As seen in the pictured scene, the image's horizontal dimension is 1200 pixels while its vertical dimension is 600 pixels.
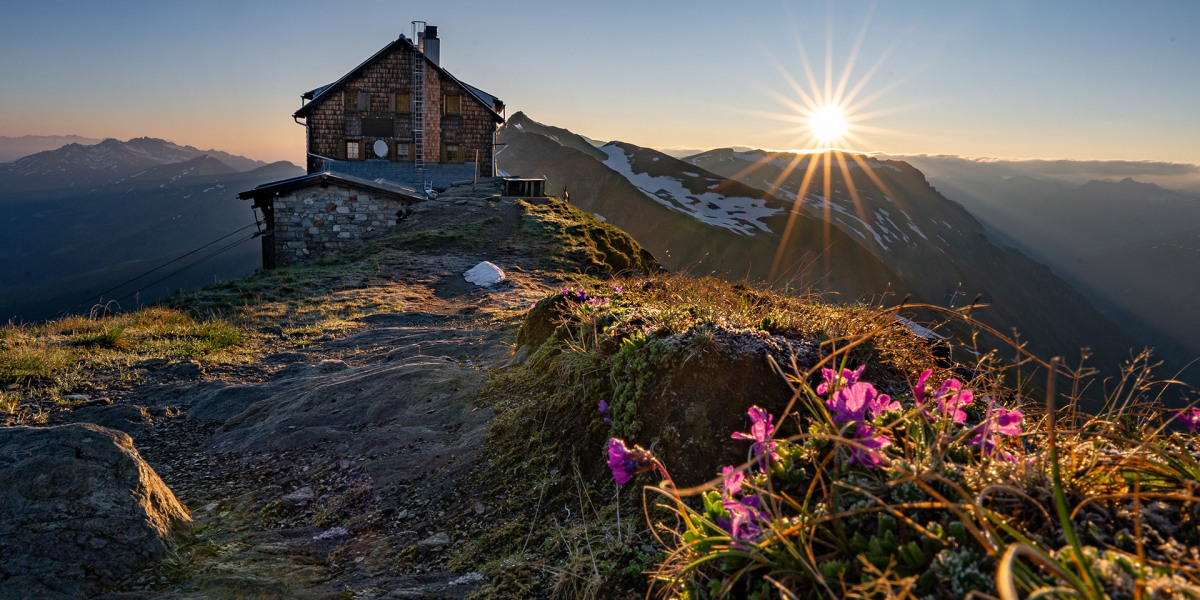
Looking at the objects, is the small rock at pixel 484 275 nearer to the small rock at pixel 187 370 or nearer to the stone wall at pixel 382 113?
the small rock at pixel 187 370

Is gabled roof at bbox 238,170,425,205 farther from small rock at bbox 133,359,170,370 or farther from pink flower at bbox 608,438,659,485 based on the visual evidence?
pink flower at bbox 608,438,659,485

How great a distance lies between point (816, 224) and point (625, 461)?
76.4 metres

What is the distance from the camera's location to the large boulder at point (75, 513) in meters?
2.95

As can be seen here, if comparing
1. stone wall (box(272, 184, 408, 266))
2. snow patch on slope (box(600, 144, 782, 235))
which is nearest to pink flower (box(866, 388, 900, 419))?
stone wall (box(272, 184, 408, 266))

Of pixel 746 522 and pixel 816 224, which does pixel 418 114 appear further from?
pixel 816 224

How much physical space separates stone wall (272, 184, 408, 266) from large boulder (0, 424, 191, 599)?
2048 cm

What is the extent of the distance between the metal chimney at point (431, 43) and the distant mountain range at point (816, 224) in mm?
18578

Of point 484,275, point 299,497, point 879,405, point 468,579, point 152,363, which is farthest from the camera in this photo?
point 484,275

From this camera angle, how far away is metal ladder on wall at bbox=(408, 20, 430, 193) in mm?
31312

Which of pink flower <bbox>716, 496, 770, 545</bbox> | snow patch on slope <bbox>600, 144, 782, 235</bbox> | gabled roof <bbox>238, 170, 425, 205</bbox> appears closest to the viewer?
pink flower <bbox>716, 496, 770, 545</bbox>

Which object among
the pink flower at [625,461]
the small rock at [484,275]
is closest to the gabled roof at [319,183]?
the small rock at [484,275]

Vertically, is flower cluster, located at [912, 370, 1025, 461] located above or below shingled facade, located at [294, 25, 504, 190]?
below

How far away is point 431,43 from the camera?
33.6 m

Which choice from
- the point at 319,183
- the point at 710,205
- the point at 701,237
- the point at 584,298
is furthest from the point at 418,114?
the point at 710,205
